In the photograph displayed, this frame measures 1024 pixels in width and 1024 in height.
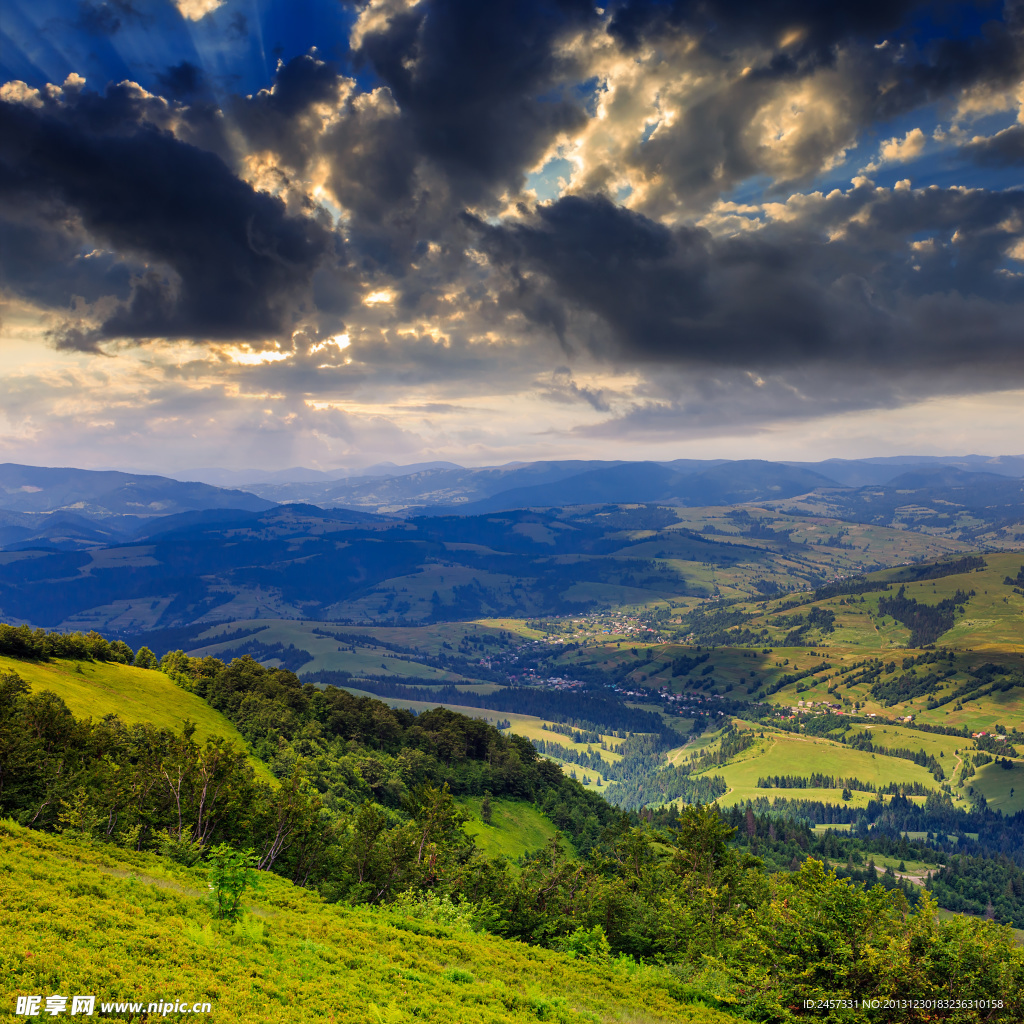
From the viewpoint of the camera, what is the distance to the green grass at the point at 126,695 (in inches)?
3243

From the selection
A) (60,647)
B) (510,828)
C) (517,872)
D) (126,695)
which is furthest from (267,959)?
(510,828)

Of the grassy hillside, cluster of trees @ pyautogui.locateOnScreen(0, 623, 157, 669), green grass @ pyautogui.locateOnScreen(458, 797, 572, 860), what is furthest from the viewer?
green grass @ pyautogui.locateOnScreen(458, 797, 572, 860)

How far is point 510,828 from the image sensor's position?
12006cm

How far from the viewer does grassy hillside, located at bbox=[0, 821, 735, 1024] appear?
19.5m

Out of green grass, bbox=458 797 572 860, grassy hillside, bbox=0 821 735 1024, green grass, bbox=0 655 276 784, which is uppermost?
grassy hillside, bbox=0 821 735 1024

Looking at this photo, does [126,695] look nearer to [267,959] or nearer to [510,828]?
[510,828]

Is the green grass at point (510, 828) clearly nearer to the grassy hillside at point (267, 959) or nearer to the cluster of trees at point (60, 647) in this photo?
the grassy hillside at point (267, 959)

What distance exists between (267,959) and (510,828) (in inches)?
4183

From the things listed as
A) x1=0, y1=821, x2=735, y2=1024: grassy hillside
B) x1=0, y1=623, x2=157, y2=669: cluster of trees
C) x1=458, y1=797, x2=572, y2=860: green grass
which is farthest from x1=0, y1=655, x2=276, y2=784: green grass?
x1=0, y1=821, x2=735, y2=1024: grassy hillside

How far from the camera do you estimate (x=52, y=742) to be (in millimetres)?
53531

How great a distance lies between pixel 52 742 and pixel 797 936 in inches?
2573

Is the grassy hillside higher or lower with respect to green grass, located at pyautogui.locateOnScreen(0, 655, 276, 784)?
higher

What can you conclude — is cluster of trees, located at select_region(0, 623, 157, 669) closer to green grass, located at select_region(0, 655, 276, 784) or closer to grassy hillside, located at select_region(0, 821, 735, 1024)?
green grass, located at select_region(0, 655, 276, 784)

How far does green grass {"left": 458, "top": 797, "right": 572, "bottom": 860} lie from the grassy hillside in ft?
218
